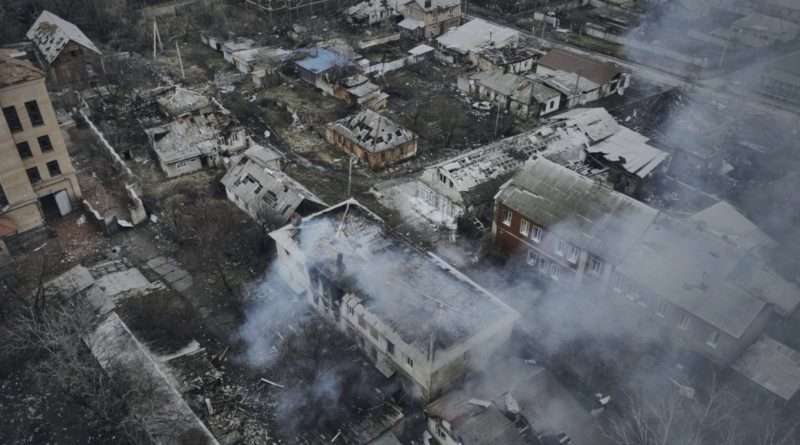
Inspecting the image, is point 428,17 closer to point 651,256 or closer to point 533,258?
point 533,258

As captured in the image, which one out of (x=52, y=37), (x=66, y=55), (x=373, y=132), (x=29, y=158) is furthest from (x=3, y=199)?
(x=52, y=37)

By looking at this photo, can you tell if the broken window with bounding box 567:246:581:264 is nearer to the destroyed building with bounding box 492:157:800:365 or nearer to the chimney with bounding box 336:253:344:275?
Result: the destroyed building with bounding box 492:157:800:365

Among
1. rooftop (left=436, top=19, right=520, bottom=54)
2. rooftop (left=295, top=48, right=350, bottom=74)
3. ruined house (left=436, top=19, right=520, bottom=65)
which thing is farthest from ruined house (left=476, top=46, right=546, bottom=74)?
rooftop (left=295, top=48, right=350, bottom=74)

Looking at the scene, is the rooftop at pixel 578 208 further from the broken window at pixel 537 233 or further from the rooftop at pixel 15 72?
the rooftop at pixel 15 72

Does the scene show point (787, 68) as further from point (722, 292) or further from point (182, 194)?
point (182, 194)

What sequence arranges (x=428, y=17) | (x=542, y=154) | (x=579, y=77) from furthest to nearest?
(x=428, y=17) < (x=579, y=77) < (x=542, y=154)

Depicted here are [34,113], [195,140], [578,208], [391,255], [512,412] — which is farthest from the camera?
[195,140]

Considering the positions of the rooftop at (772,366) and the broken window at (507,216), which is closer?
the rooftop at (772,366)

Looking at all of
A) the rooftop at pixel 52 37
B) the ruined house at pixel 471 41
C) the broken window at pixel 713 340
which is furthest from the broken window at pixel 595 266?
the rooftop at pixel 52 37
